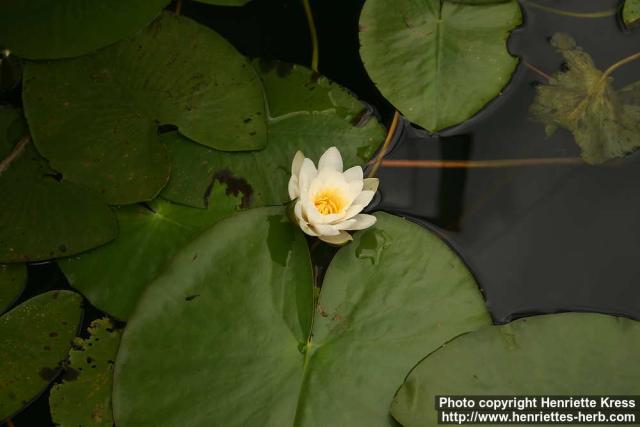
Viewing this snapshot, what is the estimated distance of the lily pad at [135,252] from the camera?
1661 mm

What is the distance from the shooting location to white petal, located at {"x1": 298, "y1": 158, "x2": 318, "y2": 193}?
1.63 metres

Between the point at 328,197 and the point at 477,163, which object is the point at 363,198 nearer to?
the point at 328,197

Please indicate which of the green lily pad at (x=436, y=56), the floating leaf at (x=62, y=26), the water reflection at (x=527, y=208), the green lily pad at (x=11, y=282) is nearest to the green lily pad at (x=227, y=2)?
the floating leaf at (x=62, y=26)

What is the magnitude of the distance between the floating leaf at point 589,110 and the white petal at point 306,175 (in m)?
0.89

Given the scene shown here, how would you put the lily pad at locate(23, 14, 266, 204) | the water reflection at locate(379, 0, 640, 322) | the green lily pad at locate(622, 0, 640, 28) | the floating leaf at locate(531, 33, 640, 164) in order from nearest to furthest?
the lily pad at locate(23, 14, 266, 204) → the water reflection at locate(379, 0, 640, 322) → the floating leaf at locate(531, 33, 640, 164) → the green lily pad at locate(622, 0, 640, 28)

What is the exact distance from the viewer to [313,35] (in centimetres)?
211

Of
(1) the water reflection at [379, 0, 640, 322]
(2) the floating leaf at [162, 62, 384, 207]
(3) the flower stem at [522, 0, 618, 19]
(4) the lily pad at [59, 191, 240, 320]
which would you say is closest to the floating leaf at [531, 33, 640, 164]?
(1) the water reflection at [379, 0, 640, 322]

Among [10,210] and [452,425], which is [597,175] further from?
[10,210]

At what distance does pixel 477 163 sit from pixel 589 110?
42cm

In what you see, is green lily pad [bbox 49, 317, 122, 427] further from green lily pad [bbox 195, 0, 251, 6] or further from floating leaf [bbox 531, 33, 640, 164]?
floating leaf [bbox 531, 33, 640, 164]

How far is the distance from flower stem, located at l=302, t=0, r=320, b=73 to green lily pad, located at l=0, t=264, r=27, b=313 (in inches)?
45.9

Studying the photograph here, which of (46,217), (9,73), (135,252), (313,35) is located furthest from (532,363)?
(9,73)

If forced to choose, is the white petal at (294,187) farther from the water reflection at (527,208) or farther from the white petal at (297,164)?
the water reflection at (527,208)

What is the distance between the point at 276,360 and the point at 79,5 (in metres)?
1.27
